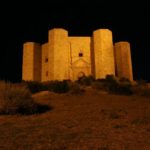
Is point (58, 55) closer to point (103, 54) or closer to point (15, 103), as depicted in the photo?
point (103, 54)

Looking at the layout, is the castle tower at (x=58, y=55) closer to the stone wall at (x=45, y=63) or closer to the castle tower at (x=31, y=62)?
the stone wall at (x=45, y=63)

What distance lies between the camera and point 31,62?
31656 mm

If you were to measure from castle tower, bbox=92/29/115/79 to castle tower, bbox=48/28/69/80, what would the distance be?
3.89 metres

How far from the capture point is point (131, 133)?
193 inches

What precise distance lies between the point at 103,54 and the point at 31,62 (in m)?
10.4

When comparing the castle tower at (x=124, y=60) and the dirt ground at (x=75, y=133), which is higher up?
the castle tower at (x=124, y=60)

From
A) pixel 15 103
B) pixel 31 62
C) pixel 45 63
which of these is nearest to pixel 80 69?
pixel 45 63

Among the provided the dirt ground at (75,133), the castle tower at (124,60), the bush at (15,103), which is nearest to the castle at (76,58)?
the castle tower at (124,60)

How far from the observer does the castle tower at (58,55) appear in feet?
93.2

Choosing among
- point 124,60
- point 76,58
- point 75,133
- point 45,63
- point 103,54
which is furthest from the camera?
point 45,63

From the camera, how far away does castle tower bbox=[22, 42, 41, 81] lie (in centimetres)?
3158

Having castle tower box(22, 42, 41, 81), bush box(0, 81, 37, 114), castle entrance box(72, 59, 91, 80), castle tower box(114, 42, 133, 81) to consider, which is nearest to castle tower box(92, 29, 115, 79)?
castle entrance box(72, 59, 91, 80)

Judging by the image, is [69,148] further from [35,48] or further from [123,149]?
[35,48]

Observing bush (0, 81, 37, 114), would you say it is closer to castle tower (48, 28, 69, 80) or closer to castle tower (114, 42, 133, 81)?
castle tower (48, 28, 69, 80)
